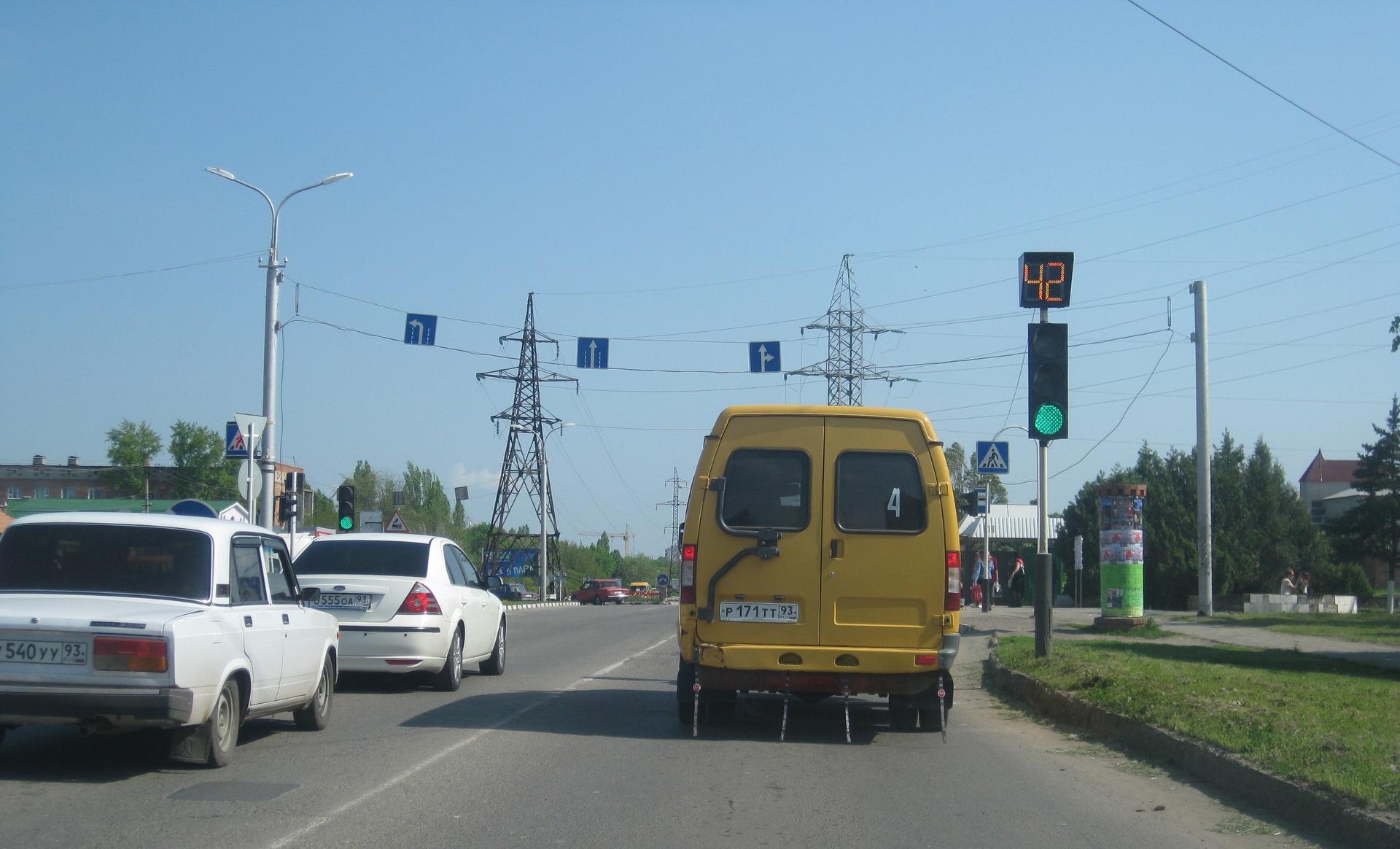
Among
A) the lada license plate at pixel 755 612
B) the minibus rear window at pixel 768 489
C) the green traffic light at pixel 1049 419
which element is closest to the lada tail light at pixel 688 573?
the lada license plate at pixel 755 612

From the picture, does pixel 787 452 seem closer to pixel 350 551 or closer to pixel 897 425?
pixel 897 425

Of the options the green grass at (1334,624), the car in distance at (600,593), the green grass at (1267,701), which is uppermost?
the green grass at (1267,701)

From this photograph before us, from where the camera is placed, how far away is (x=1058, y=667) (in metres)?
13.2

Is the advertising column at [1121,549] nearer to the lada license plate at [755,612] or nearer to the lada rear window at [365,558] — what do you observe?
the lada rear window at [365,558]

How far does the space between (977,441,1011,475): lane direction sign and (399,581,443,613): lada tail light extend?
1804cm

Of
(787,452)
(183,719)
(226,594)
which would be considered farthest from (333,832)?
(787,452)

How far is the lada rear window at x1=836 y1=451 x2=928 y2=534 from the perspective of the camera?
9633 millimetres

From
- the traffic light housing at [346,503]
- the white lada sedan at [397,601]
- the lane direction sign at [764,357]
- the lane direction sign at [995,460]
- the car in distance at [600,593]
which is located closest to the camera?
the white lada sedan at [397,601]

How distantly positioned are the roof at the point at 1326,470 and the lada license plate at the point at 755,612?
12927 cm

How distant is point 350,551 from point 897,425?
6504mm

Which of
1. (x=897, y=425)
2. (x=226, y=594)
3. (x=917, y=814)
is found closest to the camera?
(x=917, y=814)

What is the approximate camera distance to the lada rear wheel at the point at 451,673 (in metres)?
13.0

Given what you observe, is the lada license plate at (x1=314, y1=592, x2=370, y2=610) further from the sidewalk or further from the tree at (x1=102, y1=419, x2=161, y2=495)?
the tree at (x1=102, y1=419, x2=161, y2=495)

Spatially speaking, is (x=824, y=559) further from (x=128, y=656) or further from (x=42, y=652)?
(x=42, y=652)
